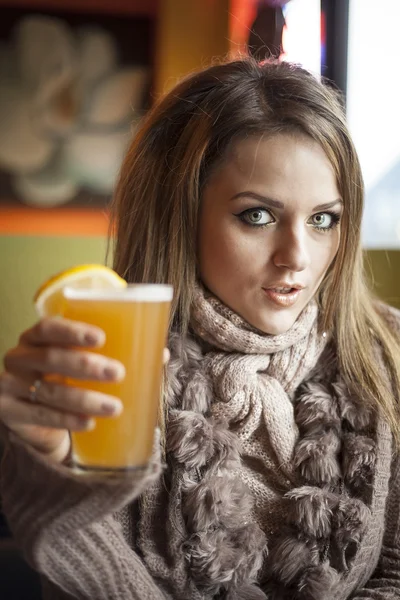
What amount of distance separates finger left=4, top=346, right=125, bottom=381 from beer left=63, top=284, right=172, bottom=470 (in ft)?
0.08

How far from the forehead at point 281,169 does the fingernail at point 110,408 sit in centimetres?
52

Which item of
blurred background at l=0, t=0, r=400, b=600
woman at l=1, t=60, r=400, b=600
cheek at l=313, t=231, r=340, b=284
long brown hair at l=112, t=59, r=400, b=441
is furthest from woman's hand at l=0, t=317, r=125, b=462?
blurred background at l=0, t=0, r=400, b=600

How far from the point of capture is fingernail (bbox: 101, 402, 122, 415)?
775mm

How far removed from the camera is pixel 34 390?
88cm

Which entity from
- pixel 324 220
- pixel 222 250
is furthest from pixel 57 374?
pixel 324 220

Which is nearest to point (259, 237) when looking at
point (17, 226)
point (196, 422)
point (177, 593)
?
point (196, 422)

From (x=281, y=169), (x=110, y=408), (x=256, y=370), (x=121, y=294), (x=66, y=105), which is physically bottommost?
(x=256, y=370)

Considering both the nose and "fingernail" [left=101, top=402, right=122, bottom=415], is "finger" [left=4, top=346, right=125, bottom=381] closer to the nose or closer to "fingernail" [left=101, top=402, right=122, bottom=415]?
"fingernail" [left=101, top=402, right=122, bottom=415]

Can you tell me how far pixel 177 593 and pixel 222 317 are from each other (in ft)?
1.40

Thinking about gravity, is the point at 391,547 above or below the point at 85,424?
below

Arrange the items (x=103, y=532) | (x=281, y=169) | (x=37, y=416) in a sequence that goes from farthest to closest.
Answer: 1. (x=281, y=169)
2. (x=103, y=532)
3. (x=37, y=416)

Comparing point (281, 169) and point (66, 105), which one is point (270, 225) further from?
point (66, 105)

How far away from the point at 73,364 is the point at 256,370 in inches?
21.1

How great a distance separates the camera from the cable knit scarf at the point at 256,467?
1154mm
